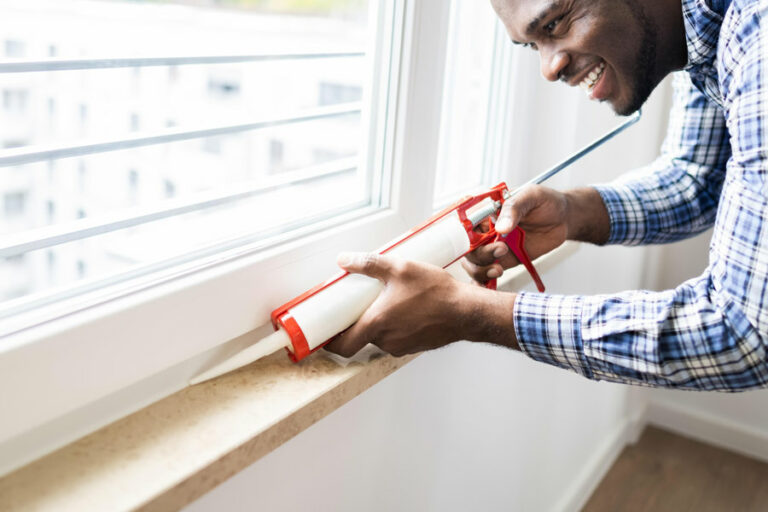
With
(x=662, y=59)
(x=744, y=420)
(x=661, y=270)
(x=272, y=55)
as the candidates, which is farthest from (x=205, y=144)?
(x=744, y=420)

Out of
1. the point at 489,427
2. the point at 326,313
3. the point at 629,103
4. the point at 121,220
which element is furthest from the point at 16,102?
the point at 489,427

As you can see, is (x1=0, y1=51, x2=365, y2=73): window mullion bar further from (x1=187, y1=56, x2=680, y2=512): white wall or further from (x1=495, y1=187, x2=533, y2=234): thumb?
(x1=187, y1=56, x2=680, y2=512): white wall

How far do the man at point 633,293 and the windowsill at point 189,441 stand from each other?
0.22ft

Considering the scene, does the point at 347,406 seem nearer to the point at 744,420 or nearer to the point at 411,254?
the point at 411,254

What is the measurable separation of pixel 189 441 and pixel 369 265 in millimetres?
263

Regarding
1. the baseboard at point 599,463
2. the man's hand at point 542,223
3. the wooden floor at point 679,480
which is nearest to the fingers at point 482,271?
the man's hand at point 542,223

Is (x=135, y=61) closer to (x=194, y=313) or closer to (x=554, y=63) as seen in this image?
(x=194, y=313)

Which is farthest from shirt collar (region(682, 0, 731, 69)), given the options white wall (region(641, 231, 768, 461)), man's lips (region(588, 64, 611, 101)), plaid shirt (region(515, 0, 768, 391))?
white wall (region(641, 231, 768, 461))

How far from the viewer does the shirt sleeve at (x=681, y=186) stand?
3.93ft

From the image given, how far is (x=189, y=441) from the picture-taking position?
0.68 metres

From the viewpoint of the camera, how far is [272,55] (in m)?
0.85

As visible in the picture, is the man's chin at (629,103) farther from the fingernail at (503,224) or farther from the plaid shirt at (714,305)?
the fingernail at (503,224)

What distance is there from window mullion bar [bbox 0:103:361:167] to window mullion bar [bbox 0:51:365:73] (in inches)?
2.6

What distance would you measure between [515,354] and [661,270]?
1.04m
